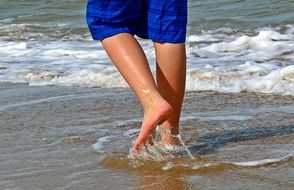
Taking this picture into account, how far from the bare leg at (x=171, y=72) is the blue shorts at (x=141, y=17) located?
42mm

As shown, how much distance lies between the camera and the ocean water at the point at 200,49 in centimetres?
552

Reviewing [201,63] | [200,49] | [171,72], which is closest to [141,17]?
[171,72]

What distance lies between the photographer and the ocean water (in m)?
5.52

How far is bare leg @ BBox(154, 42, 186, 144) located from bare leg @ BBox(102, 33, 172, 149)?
114mm

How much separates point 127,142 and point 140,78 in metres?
0.69

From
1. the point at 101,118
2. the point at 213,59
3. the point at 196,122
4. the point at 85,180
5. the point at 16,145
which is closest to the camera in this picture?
the point at 85,180

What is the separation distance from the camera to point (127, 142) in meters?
3.73

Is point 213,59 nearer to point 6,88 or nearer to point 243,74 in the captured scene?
point 243,74

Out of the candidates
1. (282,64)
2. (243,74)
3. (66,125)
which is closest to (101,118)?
(66,125)

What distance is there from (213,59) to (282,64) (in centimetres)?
72

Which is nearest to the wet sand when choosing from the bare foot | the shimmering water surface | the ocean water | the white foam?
the shimmering water surface

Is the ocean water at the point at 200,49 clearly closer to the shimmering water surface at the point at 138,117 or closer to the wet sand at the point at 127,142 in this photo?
the shimmering water surface at the point at 138,117

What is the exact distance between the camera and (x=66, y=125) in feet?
13.9

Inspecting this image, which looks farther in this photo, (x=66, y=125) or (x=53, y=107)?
(x=53, y=107)
